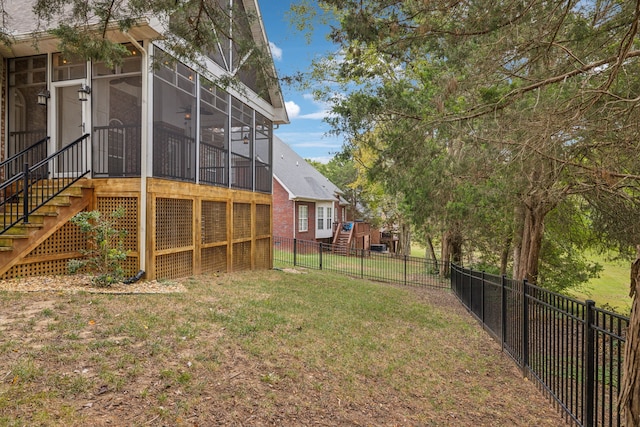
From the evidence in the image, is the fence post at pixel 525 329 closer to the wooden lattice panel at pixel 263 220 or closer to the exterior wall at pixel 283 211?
the wooden lattice panel at pixel 263 220

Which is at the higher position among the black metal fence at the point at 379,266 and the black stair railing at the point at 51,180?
the black stair railing at the point at 51,180

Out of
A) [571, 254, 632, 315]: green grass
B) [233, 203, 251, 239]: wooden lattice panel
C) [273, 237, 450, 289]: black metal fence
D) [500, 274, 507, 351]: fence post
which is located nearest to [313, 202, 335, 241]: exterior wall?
[273, 237, 450, 289]: black metal fence

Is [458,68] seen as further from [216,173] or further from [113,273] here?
[113,273]

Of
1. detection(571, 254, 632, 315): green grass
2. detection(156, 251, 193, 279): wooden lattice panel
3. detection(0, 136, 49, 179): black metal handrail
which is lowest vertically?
detection(571, 254, 632, 315): green grass

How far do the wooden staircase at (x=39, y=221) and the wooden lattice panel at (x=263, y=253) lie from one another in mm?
6064

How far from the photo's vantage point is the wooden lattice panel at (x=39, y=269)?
6.77 meters

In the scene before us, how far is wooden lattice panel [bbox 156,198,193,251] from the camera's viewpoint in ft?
26.9

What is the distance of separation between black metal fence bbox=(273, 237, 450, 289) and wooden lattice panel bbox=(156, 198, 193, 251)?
8.57 metres

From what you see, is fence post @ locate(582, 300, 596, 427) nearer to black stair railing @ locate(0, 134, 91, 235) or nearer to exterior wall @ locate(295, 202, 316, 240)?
black stair railing @ locate(0, 134, 91, 235)

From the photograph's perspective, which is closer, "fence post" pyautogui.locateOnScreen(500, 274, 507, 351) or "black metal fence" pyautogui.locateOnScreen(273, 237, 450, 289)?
"fence post" pyautogui.locateOnScreen(500, 274, 507, 351)

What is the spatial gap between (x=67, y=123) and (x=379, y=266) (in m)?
13.4

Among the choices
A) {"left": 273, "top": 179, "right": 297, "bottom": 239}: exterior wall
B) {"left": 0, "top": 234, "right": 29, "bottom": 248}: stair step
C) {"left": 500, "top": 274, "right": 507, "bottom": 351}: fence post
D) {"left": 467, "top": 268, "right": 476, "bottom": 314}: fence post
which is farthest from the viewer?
{"left": 273, "top": 179, "right": 297, "bottom": 239}: exterior wall

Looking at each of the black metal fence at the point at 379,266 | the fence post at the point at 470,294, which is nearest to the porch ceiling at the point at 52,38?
the fence post at the point at 470,294

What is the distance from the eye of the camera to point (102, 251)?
7242 millimetres
